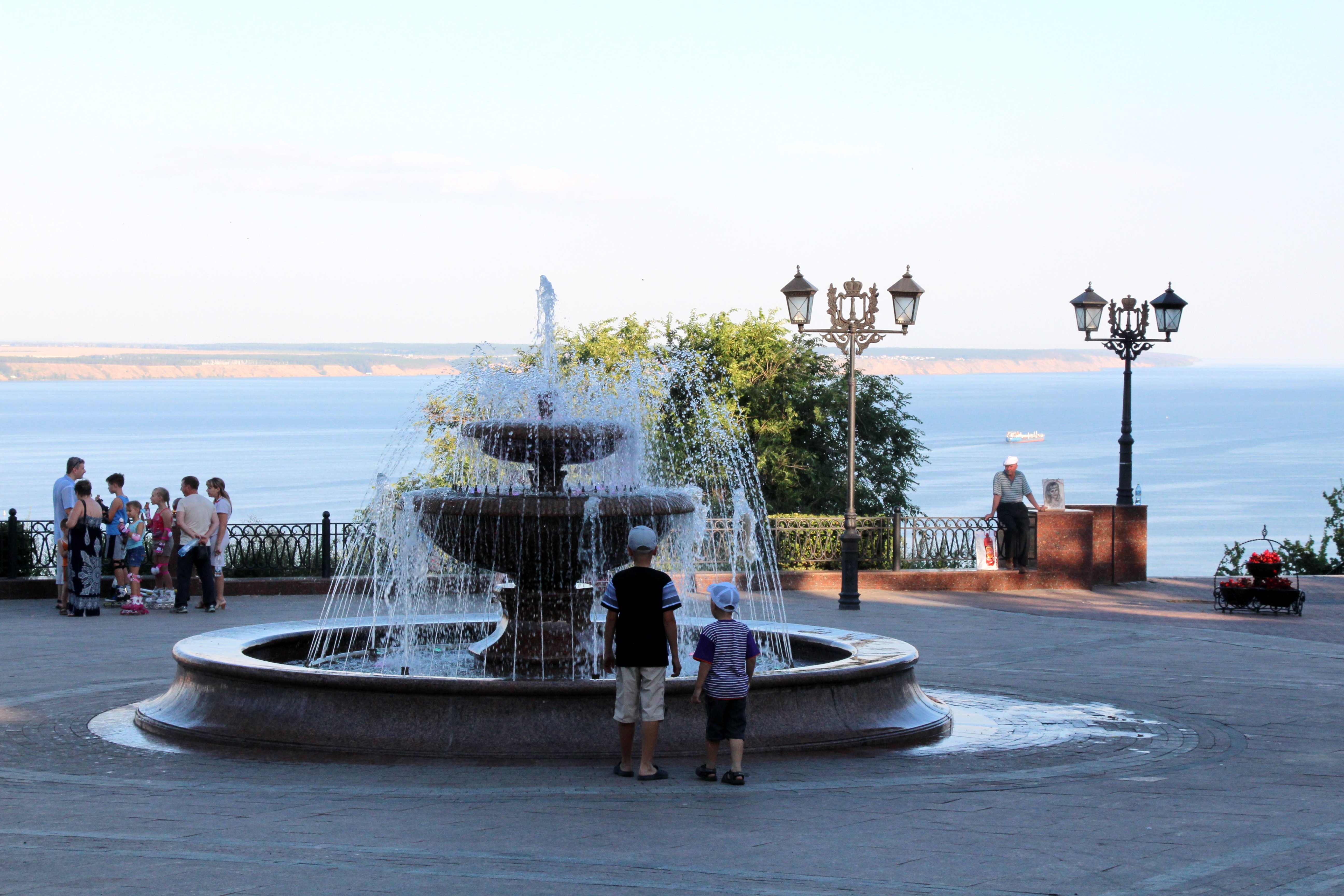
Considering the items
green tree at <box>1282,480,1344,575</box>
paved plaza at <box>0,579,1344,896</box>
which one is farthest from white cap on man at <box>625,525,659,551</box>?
green tree at <box>1282,480,1344,575</box>

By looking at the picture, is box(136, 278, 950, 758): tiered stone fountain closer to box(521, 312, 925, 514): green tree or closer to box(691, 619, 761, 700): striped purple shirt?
box(691, 619, 761, 700): striped purple shirt

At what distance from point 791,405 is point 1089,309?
12152 millimetres


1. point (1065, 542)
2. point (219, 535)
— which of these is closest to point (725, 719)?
point (219, 535)

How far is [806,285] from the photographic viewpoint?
20.1 m

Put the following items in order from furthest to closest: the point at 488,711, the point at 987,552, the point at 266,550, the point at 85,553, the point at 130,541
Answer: the point at 987,552 → the point at 266,550 → the point at 130,541 → the point at 85,553 → the point at 488,711

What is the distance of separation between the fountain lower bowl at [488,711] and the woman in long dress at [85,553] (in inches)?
267

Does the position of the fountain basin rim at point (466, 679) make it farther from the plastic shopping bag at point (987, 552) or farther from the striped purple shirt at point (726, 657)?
the plastic shopping bag at point (987, 552)

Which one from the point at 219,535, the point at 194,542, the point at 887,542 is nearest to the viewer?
the point at 194,542

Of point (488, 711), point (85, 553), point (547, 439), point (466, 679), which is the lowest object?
point (488, 711)

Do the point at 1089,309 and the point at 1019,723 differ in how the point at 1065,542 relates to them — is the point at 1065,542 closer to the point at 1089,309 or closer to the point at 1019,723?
the point at 1089,309

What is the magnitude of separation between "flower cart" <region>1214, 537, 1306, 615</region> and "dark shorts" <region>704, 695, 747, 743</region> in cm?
1235

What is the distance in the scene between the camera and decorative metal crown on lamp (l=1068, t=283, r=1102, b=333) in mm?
23438

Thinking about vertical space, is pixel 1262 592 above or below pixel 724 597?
below

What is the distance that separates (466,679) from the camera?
893cm
